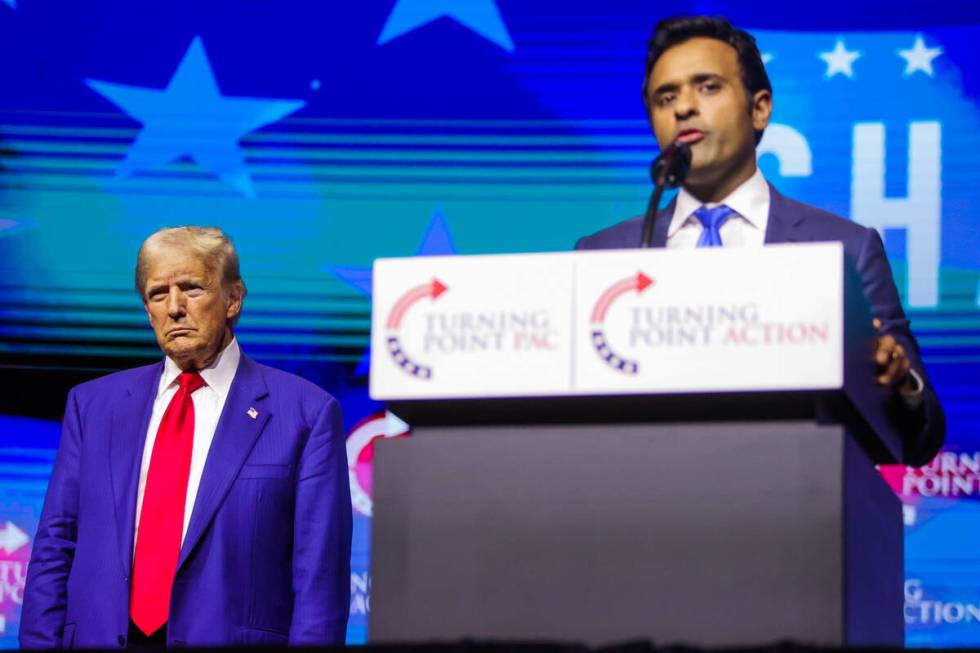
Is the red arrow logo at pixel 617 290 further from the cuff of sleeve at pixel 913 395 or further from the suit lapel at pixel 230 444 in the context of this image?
the suit lapel at pixel 230 444

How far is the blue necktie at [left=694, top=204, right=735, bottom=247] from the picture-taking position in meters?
2.80

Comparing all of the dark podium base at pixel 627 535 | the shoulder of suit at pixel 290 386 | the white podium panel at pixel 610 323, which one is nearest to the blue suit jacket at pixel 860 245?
the dark podium base at pixel 627 535

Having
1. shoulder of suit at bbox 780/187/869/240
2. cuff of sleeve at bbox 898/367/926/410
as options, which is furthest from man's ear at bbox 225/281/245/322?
cuff of sleeve at bbox 898/367/926/410

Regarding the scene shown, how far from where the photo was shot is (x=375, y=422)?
4465 mm

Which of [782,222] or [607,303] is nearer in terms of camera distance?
[607,303]

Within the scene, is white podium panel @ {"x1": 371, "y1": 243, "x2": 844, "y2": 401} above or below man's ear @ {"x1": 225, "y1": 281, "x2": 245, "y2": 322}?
below

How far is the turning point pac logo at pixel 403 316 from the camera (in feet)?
6.86

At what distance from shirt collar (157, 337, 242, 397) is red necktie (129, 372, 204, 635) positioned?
128mm

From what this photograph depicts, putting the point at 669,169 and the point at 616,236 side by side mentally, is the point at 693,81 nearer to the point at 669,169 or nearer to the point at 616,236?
the point at 616,236

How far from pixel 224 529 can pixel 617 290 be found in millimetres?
1428

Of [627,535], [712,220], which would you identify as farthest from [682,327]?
[712,220]

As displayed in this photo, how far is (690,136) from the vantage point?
9.56 feet

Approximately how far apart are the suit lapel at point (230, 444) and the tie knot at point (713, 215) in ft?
3.36

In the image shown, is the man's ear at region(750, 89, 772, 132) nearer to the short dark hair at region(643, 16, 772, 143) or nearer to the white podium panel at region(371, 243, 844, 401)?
the short dark hair at region(643, 16, 772, 143)
